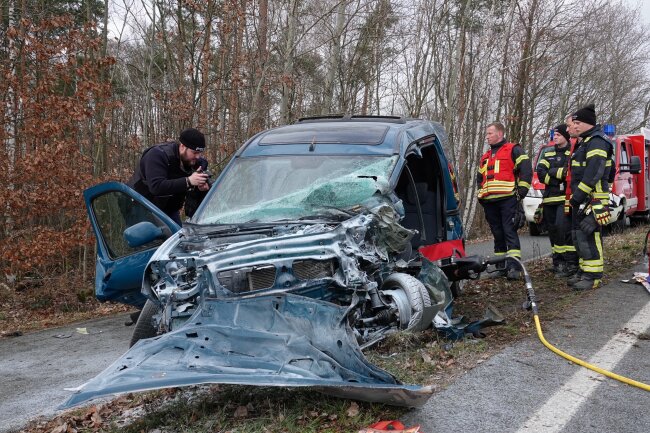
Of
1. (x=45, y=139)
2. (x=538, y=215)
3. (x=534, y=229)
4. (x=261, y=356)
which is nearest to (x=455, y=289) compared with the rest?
(x=261, y=356)

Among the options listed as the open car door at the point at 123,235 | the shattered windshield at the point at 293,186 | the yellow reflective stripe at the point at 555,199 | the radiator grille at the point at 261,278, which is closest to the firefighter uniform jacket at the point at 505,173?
the yellow reflective stripe at the point at 555,199

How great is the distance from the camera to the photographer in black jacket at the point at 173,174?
229 inches

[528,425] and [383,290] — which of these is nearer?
[528,425]

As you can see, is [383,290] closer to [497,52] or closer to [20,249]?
[20,249]

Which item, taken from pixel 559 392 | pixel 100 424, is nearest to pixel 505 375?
pixel 559 392

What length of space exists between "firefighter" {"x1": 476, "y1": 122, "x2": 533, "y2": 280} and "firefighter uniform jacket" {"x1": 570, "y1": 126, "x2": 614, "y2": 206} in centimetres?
74

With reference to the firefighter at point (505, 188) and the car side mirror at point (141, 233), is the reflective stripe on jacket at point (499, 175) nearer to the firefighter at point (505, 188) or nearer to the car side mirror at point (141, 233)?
the firefighter at point (505, 188)

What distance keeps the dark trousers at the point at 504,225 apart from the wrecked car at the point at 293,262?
65.8 inches

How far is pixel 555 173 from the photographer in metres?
7.98

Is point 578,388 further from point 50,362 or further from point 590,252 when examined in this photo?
point 50,362

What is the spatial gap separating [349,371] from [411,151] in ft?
8.98

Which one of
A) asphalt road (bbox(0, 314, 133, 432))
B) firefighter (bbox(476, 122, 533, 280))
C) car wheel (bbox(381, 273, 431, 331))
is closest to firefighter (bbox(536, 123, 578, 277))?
firefighter (bbox(476, 122, 533, 280))

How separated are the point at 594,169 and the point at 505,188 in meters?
1.18

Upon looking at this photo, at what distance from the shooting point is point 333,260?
3.85 meters
